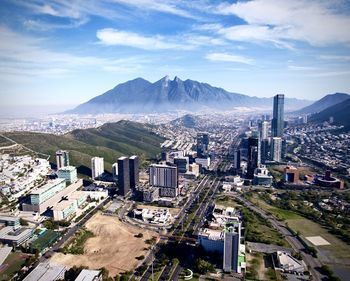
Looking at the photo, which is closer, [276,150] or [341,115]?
[276,150]

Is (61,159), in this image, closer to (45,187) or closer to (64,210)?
(45,187)

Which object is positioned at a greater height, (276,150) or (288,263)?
(276,150)

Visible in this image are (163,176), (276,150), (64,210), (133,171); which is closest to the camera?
(64,210)

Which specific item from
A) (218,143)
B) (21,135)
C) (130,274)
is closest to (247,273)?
(130,274)

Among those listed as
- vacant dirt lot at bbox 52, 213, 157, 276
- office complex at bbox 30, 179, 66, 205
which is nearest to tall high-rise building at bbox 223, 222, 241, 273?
vacant dirt lot at bbox 52, 213, 157, 276

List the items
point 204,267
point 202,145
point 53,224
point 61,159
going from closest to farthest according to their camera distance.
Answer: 1. point 204,267
2. point 53,224
3. point 61,159
4. point 202,145

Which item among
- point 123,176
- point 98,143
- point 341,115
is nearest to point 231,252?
point 123,176

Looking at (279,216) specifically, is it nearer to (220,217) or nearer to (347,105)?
(220,217)

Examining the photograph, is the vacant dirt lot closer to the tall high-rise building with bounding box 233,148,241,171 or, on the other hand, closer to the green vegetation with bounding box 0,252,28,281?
the green vegetation with bounding box 0,252,28,281

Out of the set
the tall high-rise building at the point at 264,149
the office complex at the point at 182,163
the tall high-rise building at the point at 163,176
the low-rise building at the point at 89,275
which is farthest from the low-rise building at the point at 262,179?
the low-rise building at the point at 89,275
